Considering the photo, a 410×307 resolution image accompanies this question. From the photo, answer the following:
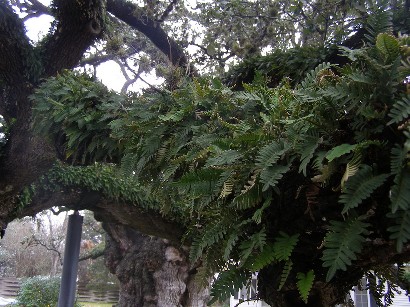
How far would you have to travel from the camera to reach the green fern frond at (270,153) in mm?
1491

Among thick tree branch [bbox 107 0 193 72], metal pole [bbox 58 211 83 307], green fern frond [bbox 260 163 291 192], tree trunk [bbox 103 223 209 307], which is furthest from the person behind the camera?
tree trunk [bbox 103 223 209 307]

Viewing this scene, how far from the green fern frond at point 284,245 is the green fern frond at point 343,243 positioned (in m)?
0.21

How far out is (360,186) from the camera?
1276 mm

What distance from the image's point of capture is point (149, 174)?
2.61 metres

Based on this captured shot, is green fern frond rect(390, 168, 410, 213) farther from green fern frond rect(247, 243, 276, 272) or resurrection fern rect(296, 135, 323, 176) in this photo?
green fern frond rect(247, 243, 276, 272)

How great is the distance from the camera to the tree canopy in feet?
4.47

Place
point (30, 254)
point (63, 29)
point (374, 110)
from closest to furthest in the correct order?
point (374, 110)
point (63, 29)
point (30, 254)

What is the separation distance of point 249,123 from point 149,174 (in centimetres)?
99

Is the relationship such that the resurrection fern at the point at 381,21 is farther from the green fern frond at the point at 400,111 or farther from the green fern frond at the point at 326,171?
the green fern frond at the point at 326,171

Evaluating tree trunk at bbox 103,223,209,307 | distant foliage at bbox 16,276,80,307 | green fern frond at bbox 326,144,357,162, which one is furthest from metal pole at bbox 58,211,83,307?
distant foliage at bbox 16,276,80,307

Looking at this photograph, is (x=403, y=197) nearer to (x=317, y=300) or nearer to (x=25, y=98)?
(x=317, y=300)

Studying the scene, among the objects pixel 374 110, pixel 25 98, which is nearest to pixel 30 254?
pixel 25 98

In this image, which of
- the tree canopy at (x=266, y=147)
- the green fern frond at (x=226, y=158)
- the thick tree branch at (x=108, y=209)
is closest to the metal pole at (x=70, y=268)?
the thick tree branch at (x=108, y=209)

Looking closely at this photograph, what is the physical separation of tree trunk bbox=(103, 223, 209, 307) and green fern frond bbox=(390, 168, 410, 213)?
4.74 m
